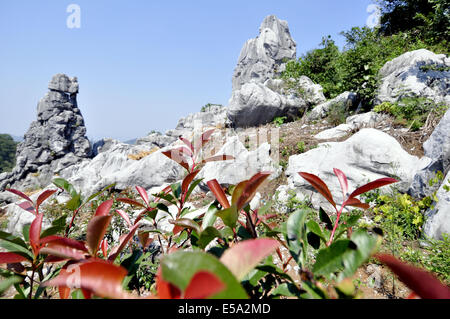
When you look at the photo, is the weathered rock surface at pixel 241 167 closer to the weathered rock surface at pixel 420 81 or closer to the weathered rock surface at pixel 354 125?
the weathered rock surface at pixel 354 125

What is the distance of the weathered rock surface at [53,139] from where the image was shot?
25.1 m

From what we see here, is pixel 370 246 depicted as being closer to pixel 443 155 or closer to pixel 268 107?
pixel 443 155

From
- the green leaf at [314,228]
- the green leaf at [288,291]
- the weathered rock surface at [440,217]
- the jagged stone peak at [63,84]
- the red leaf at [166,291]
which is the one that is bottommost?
the weathered rock surface at [440,217]

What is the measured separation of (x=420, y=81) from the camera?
4547 mm

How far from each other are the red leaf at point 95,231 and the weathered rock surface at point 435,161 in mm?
3074

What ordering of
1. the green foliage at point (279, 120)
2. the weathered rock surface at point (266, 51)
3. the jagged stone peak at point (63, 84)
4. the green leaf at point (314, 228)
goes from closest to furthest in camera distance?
the green leaf at point (314, 228), the green foliage at point (279, 120), the jagged stone peak at point (63, 84), the weathered rock surface at point (266, 51)

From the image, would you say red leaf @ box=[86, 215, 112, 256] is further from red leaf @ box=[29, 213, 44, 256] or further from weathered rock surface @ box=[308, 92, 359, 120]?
weathered rock surface @ box=[308, 92, 359, 120]

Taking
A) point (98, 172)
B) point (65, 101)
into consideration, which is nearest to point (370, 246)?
point (98, 172)

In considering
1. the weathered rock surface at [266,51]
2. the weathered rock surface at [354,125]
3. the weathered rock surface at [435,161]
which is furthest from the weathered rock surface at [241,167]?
the weathered rock surface at [266,51]

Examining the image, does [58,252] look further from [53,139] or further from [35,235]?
[53,139]

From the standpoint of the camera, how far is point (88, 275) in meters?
0.37

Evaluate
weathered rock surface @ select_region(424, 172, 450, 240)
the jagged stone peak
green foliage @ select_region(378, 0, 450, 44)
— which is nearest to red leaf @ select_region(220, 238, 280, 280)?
weathered rock surface @ select_region(424, 172, 450, 240)

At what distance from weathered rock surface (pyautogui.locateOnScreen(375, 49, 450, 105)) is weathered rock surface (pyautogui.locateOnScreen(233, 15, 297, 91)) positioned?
33910 mm

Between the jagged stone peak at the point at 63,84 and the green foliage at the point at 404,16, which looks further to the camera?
the jagged stone peak at the point at 63,84
